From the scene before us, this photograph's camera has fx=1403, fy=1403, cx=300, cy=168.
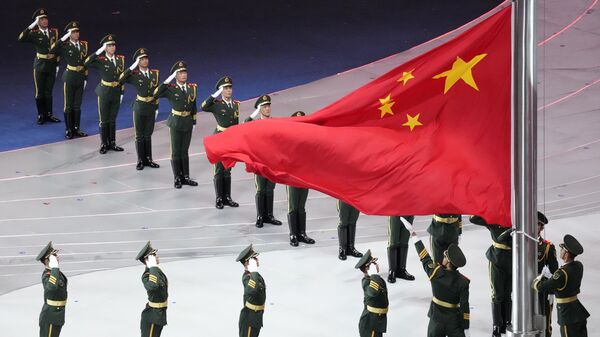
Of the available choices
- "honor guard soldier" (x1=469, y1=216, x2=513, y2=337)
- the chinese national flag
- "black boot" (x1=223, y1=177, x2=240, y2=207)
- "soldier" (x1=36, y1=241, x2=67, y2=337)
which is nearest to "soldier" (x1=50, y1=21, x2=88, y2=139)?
"black boot" (x1=223, y1=177, x2=240, y2=207)

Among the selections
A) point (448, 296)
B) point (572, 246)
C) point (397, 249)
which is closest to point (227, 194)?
point (397, 249)

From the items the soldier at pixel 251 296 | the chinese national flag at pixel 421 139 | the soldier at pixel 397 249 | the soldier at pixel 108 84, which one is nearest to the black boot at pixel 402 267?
the soldier at pixel 397 249

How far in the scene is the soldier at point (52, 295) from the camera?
40.4 feet

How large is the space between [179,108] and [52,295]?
4973 mm

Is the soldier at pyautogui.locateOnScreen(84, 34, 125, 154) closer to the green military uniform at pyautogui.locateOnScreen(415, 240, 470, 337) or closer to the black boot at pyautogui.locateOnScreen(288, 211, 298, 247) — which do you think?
the black boot at pyautogui.locateOnScreen(288, 211, 298, 247)

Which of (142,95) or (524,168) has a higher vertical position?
(142,95)

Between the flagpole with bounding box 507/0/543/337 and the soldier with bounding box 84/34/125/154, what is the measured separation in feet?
35.1

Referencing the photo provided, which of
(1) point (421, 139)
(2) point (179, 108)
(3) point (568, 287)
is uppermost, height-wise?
(2) point (179, 108)

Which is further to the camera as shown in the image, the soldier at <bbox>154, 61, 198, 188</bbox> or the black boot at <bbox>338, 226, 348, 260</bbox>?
the soldier at <bbox>154, 61, 198, 188</bbox>

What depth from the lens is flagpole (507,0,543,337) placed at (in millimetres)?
7535

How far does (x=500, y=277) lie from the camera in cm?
1297

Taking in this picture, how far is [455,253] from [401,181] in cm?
305

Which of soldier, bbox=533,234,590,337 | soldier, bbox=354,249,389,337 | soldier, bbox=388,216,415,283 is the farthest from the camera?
soldier, bbox=388,216,415,283

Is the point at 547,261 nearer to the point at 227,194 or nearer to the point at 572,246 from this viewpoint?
the point at 572,246
